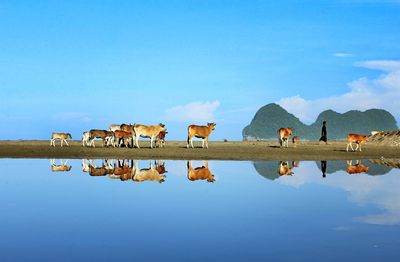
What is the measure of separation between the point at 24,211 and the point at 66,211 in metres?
0.97

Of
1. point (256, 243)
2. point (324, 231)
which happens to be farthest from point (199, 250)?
point (324, 231)

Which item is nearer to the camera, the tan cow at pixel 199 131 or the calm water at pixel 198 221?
the calm water at pixel 198 221

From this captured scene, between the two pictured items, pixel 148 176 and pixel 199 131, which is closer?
pixel 148 176

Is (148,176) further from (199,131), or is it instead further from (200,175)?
(199,131)

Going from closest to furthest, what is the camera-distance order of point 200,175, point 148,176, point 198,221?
point 198,221, point 148,176, point 200,175

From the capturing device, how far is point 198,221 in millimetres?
10898

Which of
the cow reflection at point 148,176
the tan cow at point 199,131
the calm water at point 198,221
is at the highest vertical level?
the tan cow at point 199,131

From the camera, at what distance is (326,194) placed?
52.1ft

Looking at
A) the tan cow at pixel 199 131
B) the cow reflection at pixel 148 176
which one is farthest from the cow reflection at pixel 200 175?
the tan cow at pixel 199 131

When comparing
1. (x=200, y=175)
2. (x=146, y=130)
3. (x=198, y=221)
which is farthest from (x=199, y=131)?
(x=198, y=221)

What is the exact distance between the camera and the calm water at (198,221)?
809 cm

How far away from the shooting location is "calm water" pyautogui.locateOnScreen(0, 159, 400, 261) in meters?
8.09

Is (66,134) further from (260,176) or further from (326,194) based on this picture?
(326,194)

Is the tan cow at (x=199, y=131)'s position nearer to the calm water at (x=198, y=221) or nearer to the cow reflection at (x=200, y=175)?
the cow reflection at (x=200, y=175)
